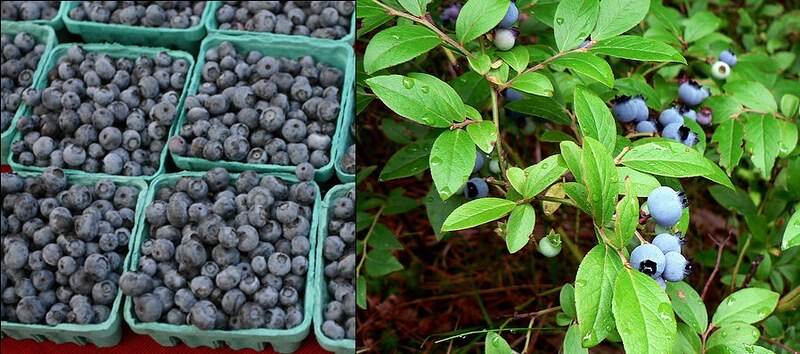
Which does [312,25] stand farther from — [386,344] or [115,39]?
[386,344]

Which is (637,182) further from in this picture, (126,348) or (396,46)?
(126,348)

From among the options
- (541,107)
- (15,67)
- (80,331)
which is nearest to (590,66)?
(541,107)

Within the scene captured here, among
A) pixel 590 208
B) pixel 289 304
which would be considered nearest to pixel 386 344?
pixel 289 304

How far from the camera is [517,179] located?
0.79 m

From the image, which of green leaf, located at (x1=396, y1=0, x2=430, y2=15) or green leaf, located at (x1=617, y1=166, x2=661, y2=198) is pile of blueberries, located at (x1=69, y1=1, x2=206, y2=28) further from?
green leaf, located at (x1=617, y1=166, x2=661, y2=198)

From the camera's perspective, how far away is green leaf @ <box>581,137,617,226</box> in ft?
2.23

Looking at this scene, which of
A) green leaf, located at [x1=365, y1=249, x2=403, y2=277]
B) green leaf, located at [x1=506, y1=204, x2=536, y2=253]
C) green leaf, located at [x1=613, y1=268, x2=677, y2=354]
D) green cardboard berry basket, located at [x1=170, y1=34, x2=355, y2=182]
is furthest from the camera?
green cardboard berry basket, located at [x1=170, y1=34, x2=355, y2=182]

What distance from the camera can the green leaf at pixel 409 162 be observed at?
1.01m

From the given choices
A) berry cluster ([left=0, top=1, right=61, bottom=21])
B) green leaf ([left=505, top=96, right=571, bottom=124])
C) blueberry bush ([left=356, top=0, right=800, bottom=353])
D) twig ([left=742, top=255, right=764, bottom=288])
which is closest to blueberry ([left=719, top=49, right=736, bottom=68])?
blueberry bush ([left=356, top=0, right=800, bottom=353])

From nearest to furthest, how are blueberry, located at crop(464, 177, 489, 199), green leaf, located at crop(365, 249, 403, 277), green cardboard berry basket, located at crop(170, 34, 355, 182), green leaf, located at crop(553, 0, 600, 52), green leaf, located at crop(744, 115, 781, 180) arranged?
green leaf, located at crop(553, 0, 600, 52) < blueberry, located at crop(464, 177, 489, 199) < green leaf, located at crop(744, 115, 781, 180) < green leaf, located at crop(365, 249, 403, 277) < green cardboard berry basket, located at crop(170, 34, 355, 182)

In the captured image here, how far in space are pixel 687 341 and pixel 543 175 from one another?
0.27 m

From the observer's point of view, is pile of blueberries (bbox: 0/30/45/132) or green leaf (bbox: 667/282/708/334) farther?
pile of blueberries (bbox: 0/30/45/132)

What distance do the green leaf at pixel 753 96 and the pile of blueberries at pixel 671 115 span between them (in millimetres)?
50

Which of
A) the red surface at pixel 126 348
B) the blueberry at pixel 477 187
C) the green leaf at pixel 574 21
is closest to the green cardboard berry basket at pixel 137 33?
the red surface at pixel 126 348
